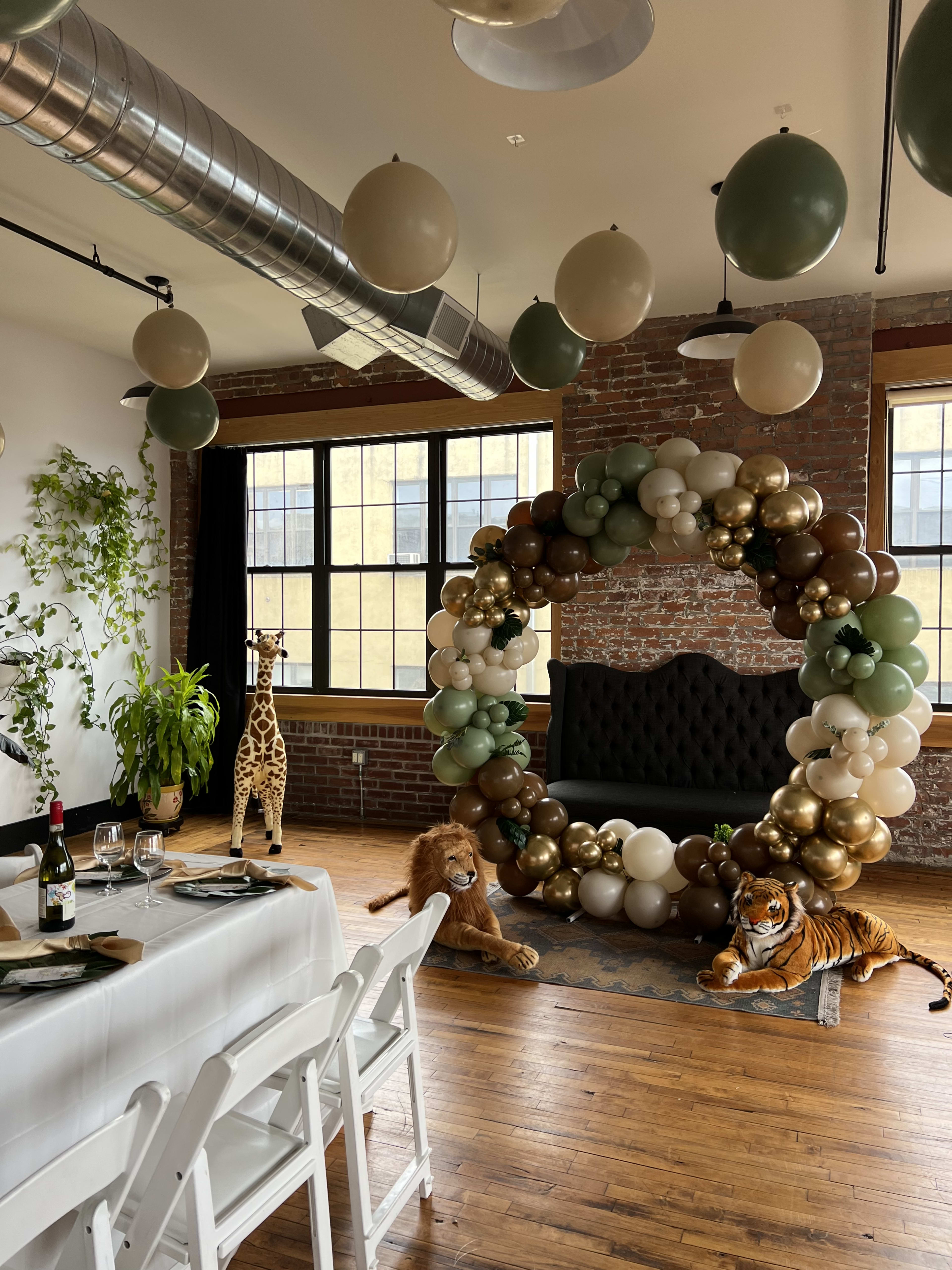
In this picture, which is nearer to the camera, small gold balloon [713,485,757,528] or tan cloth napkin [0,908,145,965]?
tan cloth napkin [0,908,145,965]

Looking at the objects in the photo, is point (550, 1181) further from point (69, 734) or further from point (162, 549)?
point (162, 549)

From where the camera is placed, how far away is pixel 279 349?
6965 mm

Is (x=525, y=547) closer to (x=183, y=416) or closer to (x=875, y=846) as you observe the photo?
(x=183, y=416)

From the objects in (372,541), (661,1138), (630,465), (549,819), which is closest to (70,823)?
(372,541)

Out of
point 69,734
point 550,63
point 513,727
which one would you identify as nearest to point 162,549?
point 69,734

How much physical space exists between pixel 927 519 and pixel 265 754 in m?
4.73

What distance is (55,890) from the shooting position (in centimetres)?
223

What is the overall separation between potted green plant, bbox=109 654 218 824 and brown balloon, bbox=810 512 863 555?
4516 millimetres

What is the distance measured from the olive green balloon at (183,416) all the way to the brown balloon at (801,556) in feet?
9.20

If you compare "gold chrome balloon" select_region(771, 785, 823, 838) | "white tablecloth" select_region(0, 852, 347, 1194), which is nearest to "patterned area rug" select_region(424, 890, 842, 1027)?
"gold chrome balloon" select_region(771, 785, 823, 838)

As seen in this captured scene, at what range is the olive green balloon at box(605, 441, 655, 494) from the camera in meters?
4.43

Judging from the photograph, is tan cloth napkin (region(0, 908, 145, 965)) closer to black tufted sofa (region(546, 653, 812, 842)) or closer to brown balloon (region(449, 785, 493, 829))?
brown balloon (region(449, 785, 493, 829))

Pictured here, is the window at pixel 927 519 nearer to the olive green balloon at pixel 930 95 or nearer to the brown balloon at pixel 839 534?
the brown balloon at pixel 839 534

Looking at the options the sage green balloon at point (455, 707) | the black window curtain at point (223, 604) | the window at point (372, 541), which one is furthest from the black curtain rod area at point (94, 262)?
the sage green balloon at point (455, 707)
